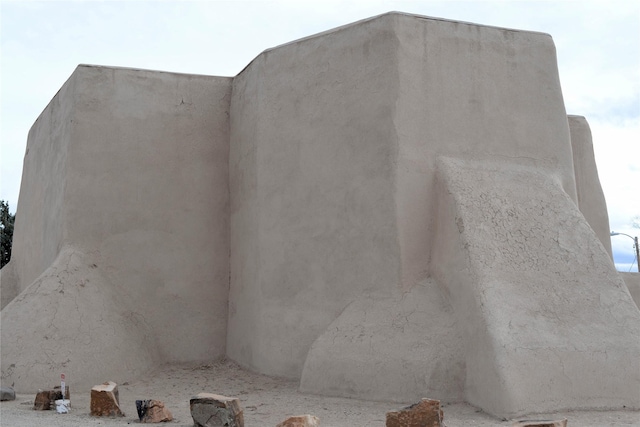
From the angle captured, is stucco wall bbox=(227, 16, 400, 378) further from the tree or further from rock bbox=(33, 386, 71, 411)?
the tree

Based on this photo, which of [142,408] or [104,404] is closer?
[142,408]

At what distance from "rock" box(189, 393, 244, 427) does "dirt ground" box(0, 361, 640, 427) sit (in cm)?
36

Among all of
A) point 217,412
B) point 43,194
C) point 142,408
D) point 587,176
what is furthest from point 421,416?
point 43,194

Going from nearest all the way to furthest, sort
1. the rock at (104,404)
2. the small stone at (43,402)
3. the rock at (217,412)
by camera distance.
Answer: the rock at (217,412), the rock at (104,404), the small stone at (43,402)

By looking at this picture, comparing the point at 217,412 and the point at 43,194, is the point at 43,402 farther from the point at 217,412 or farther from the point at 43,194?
the point at 43,194

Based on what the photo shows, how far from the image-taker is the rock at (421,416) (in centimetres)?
498

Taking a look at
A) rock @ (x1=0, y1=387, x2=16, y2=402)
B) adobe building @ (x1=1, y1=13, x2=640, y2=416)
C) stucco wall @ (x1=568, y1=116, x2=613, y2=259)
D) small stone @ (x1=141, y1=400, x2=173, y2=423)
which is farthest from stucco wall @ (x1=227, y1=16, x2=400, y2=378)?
stucco wall @ (x1=568, y1=116, x2=613, y2=259)

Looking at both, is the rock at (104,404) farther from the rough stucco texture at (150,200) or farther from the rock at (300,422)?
the rough stucco texture at (150,200)

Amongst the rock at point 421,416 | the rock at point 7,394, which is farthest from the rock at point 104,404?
the rock at point 421,416

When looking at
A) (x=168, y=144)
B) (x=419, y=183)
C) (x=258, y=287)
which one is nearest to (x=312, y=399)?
(x=258, y=287)

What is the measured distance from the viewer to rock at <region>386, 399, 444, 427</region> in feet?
16.3

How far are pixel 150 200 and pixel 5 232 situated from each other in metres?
12.8

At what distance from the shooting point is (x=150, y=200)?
9234mm

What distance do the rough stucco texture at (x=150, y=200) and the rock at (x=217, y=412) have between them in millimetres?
3346
